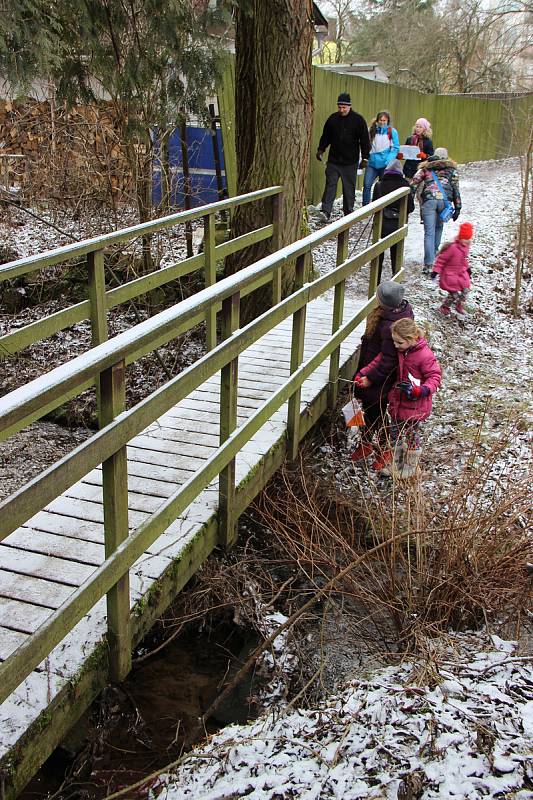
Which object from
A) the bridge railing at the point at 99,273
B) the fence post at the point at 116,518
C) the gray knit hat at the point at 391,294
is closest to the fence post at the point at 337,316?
the gray knit hat at the point at 391,294

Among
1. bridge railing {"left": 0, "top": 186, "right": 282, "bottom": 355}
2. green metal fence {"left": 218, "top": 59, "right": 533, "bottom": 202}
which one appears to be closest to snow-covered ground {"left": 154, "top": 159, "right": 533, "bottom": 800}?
bridge railing {"left": 0, "top": 186, "right": 282, "bottom": 355}

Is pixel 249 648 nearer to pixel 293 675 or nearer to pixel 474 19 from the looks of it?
pixel 293 675

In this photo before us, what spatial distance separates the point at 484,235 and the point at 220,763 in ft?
33.7

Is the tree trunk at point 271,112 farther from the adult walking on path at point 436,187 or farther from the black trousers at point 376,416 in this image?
the adult walking on path at point 436,187

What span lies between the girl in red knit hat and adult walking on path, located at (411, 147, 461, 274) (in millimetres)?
704

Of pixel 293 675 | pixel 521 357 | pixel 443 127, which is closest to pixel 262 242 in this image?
pixel 521 357

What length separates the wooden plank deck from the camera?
111 inches

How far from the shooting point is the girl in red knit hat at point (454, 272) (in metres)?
8.42

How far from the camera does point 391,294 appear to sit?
5363 mm

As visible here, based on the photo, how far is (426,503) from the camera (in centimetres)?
404

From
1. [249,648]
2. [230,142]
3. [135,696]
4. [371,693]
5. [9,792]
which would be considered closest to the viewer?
[9,792]

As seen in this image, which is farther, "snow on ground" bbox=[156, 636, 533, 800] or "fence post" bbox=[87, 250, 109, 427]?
"fence post" bbox=[87, 250, 109, 427]

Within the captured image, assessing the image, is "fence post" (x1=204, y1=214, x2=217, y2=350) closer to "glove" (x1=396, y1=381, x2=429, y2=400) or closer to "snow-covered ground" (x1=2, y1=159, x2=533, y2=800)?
"glove" (x1=396, y1=381, x2=429, y2=400)

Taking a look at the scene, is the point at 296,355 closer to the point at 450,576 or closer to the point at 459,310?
the point at 450,576
